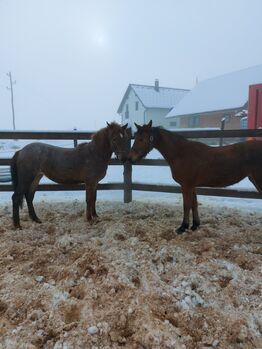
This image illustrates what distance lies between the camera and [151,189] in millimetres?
5000

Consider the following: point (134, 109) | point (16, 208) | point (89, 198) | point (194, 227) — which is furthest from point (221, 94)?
point (16, 208)

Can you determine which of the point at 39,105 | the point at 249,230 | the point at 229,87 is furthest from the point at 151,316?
the point at 39,105

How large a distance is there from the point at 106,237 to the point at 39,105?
3022 inches

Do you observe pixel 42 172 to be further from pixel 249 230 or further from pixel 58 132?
pixel 249 230

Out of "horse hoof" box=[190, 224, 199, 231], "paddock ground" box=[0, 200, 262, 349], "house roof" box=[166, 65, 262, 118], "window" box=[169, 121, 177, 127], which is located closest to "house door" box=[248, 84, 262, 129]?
"paddock ground" box=[0, 200, 262, 349]

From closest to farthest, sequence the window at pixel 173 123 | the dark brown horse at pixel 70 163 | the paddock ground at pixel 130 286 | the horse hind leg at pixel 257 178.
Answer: the paddock ground at pixel 130 286 → the horse hind leg at pixel 257 178 → the dark brown horse at pixel 70 163 → the window at pixel 173 123

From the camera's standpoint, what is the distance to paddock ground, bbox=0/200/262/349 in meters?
1.80

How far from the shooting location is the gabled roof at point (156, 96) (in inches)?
1253

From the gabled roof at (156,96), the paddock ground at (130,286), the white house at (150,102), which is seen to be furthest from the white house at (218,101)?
the paddock ground at (130,286)

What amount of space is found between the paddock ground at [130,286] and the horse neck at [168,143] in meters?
1.07

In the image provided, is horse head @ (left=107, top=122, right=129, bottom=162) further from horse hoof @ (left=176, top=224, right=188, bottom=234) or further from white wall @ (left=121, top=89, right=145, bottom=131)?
white wall @ (left=121, top=89, right=145, bottom=131)

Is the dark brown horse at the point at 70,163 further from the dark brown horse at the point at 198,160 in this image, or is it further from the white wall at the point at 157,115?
the white wall at the point at 157,115

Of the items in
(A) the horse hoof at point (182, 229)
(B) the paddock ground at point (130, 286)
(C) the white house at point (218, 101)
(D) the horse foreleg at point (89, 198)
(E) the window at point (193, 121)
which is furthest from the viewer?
(E) the window at point (193, 121)

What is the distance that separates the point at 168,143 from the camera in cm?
374
